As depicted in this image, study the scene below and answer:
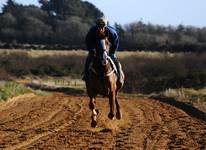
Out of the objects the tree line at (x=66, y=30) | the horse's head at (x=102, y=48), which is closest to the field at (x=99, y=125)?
the horse's head at (x=102, y=48)

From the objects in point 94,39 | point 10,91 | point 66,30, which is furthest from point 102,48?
point 66,30

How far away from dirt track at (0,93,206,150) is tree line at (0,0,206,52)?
73.6 meters

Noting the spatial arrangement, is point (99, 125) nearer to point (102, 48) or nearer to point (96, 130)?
point (96, 130)

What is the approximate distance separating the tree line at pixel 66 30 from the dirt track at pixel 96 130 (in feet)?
241

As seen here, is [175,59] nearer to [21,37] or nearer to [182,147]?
[21,37]

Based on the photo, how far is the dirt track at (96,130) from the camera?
1496 cm

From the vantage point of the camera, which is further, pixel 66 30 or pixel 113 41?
pixel 66 30

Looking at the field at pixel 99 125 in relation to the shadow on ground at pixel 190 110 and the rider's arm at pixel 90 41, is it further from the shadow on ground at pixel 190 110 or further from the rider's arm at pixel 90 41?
the rider's arm at pixel 90 41

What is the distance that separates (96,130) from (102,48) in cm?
213

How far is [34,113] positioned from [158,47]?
77.1 m

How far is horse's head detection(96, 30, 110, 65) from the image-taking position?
58.5ft

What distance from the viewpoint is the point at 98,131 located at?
695 inches

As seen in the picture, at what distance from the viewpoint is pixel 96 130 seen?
17828 millimetres

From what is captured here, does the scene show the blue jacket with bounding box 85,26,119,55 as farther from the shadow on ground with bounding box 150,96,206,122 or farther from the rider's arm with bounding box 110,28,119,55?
the shadow on ground with bounding box 150,96,206,122
